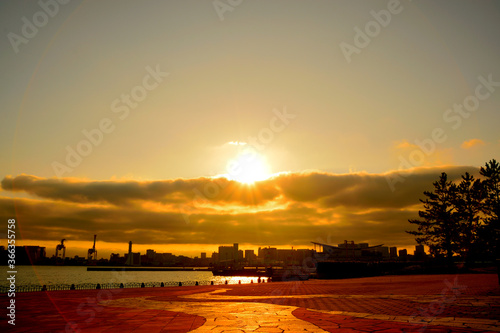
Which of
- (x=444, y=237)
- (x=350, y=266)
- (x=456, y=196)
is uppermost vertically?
(x=456, y=196)

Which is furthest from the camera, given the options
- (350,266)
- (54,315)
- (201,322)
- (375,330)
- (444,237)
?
(350,266)

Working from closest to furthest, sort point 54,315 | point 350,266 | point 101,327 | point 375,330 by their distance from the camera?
point 375,330, point 101,327, point 54,315, point 350,266

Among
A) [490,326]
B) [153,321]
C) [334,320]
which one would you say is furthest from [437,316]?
[153,321]

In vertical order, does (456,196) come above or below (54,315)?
above

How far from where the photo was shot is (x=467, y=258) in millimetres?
46500

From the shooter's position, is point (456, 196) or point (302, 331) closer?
point (302, 331)

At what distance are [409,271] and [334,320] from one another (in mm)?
46114

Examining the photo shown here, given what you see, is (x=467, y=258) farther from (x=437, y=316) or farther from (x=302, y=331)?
(x=302, y=331)

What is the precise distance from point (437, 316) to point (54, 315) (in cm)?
1103

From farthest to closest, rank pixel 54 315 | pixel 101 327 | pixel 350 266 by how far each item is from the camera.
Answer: pixel 350 266 < pixel 54 315 < pixel 101 327

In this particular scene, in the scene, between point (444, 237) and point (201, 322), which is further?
point (444, 237)

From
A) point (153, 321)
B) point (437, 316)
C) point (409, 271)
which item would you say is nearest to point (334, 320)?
point (437, 316)

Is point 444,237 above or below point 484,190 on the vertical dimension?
below

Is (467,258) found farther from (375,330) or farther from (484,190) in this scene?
(375,330)
